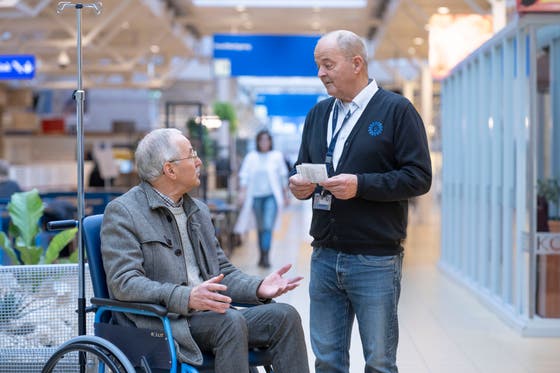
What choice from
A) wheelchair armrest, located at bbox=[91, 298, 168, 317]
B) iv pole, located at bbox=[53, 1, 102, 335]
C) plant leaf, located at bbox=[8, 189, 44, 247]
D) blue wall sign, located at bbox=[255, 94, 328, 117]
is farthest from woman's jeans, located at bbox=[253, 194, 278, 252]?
blue wall sign, located at bbox=[255, 94, 328, 117]

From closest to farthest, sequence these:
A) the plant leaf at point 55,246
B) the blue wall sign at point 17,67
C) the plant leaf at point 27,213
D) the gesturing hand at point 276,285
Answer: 1. the gesturing hand at point 276,285
2. the plant leaf at point 55,246
3. the plant leaf at point 27,213
4. the blue wall sign at point 17,67

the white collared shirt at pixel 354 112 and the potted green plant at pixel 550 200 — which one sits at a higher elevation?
the white collared shirt at pixel 354 112

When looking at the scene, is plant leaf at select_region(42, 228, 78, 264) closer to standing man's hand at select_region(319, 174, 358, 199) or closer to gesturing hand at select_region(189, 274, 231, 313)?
gesturing hand at select_region(189, 274, 231, 313)

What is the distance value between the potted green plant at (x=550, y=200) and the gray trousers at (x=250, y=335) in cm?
402

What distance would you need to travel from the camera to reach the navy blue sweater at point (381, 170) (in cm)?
347

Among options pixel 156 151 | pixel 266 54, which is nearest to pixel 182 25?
pixel 266 54

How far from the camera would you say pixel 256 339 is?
138 inches

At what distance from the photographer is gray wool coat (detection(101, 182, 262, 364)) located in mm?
3355

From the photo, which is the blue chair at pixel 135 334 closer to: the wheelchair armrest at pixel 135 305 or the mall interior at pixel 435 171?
the wheelchair armrest at pixel 135 305

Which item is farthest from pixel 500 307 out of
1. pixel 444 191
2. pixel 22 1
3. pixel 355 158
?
pixel 22 1

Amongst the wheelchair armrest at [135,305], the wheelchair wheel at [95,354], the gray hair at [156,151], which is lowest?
the wheelchair wheel at [95,354]

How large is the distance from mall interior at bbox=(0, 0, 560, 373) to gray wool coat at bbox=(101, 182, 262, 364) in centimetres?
33

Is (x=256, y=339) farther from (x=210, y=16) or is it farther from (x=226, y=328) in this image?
(x=210, y=16)

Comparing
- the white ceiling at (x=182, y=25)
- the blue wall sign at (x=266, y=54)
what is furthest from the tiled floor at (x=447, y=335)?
the blue wall sign at (x=266, y=54)
